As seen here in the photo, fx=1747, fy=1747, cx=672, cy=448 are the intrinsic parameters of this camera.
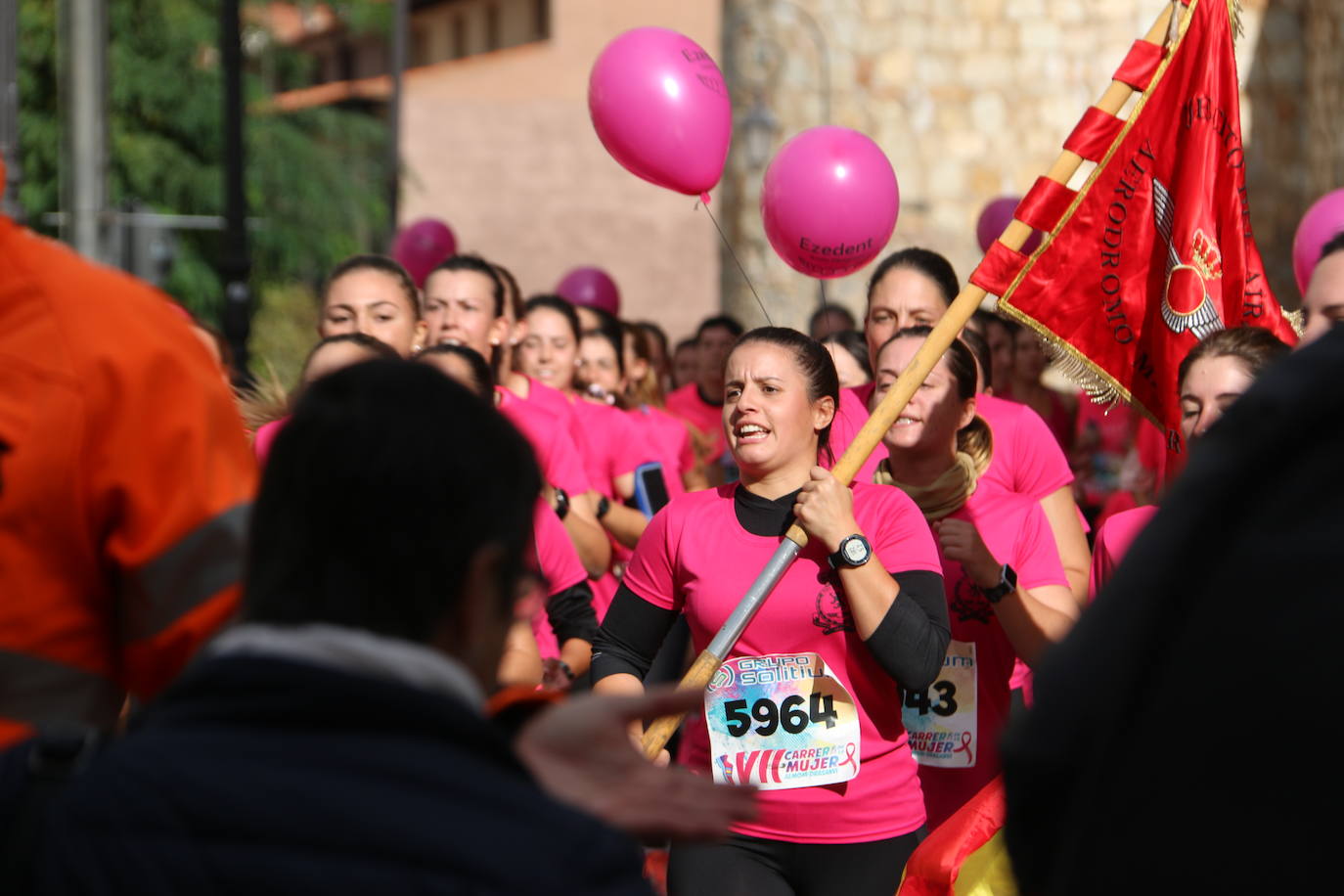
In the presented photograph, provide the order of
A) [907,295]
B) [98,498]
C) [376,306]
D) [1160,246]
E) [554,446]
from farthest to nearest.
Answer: [907,295] < [554,446] < [376,306] < [1160,246] < [98,498]

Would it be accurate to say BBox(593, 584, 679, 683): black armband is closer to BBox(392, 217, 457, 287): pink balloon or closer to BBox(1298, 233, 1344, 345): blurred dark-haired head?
BBox(1298, 233, 1344, 345): blurred dark-haired head

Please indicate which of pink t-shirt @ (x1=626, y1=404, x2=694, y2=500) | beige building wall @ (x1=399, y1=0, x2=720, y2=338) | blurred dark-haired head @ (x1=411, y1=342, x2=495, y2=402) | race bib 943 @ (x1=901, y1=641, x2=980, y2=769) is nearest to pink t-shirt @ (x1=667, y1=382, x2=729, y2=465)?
pink t-shirt @ (x1=626, y1=404, x2=694, y2=500)

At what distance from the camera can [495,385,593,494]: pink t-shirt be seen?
553cm

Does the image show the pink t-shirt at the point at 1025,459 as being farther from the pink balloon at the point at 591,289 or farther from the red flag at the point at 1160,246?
the pink balloon at the point at 591,289

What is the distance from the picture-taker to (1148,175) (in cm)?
508

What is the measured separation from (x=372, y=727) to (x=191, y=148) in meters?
24.6

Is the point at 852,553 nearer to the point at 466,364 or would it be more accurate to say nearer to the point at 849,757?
the point at 849,757

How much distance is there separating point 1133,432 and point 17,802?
8422 millimetres

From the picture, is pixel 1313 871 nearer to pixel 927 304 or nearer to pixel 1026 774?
pixel 1026 774

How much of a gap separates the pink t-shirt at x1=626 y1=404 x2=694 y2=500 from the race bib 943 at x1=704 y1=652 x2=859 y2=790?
275 cm

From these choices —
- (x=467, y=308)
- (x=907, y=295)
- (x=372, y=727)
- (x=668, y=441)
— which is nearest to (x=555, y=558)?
(x=467, y=308)

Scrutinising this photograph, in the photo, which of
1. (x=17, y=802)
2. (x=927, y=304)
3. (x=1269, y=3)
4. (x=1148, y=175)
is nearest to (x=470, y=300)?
(x=927, y=304)

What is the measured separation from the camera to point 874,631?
153 inches

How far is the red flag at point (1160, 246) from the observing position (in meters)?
4.96
